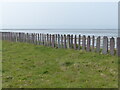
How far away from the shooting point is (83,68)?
1303 centimetres

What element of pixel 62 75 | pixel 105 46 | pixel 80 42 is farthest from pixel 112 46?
pixel 62 75

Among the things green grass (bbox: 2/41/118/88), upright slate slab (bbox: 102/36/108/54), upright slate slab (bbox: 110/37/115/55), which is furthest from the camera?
upright slate slab (bbox: 102/36/108/54)

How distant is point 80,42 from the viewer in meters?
21.4

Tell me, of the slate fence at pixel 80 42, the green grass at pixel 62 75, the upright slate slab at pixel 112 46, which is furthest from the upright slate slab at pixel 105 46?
the green grass at pixel 62 75

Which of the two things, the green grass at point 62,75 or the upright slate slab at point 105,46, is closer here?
the green grass at point 62,75

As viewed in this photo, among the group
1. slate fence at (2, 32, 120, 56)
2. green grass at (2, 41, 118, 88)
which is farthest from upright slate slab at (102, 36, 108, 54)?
green grass at (2, 41, 118, 88)

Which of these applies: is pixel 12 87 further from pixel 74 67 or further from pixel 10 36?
pixel 10 36

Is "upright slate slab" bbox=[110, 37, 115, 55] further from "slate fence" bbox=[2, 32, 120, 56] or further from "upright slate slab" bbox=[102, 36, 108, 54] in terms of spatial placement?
"upright slate slab" bbox=[102, 36, 108, 54]

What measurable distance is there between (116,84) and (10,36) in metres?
28.8

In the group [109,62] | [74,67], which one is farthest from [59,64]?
[109,62]

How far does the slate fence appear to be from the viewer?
58.7 ft

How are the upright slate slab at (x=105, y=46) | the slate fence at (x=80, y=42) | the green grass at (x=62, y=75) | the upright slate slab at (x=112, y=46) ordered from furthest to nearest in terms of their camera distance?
the upright slate slab at (x=105, y=46) < the slate fence at (x=80, y=42) < the upright slate slab at (x=112, y=46) < the green grass at (x=62, y=75)

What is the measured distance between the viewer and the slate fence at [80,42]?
17891 millimetres

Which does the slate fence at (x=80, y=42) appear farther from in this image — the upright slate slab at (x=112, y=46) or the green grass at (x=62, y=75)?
the green grass at (x=62, y=75)
